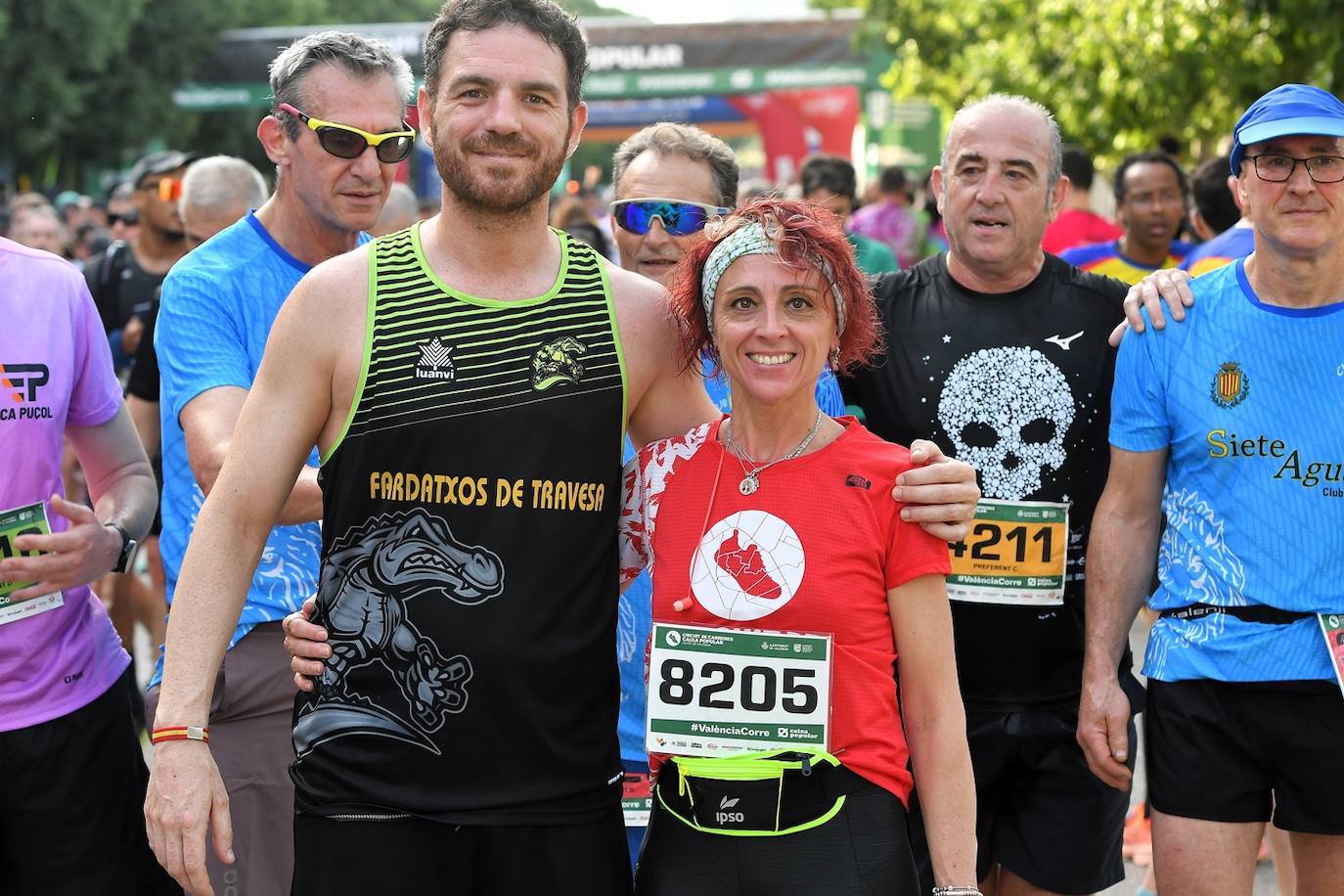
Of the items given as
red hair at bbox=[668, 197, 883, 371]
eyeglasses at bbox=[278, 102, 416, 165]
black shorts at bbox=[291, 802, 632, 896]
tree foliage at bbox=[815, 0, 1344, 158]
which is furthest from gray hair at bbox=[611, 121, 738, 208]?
tree foliage at bbox=[815, 0, 1344, 158]

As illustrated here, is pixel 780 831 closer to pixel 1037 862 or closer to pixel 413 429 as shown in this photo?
pixel 413 429

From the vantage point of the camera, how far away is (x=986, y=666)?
13.6 ft

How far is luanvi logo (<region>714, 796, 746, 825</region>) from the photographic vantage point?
291 cm

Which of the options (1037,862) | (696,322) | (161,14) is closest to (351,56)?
(696,322)

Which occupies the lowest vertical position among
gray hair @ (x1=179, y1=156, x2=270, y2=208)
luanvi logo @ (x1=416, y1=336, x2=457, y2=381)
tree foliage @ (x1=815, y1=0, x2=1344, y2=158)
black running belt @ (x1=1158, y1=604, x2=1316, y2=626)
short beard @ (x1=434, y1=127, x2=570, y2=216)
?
black running belt @ (x1=1158, y1=604, x2=1316, y2=626)

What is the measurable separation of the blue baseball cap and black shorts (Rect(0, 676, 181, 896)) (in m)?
3.00

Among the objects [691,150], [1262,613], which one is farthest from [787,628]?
[691,150]

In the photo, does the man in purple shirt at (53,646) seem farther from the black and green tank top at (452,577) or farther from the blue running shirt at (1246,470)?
the blue running shirt at (1246,470)

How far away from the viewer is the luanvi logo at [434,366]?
2916mm

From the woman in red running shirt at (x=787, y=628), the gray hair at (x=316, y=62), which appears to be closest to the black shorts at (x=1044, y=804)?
the woman in red running shirt at (x=787, y=628)

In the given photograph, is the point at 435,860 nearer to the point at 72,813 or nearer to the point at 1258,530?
the point at 72,813

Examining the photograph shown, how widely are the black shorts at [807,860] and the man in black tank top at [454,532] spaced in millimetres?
166

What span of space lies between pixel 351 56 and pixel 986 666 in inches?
90.2

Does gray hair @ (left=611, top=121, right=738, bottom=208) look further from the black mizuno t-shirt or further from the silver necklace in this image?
the silver necklace
